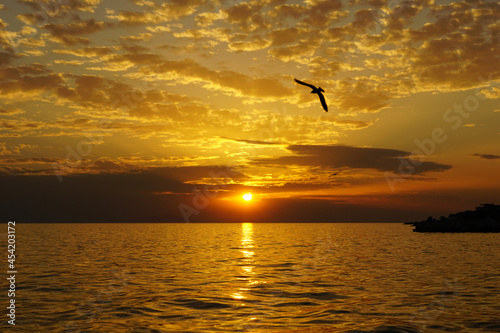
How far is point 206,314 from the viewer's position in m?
20.4

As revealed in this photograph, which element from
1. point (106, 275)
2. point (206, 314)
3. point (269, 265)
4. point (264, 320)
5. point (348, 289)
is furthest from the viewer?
point (269, 265)

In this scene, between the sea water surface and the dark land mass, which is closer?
the sea water surface

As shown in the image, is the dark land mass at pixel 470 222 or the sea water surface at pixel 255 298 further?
the dark land mass at pixel 470 222

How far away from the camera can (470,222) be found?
133 m

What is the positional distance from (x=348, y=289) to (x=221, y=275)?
1048 centimetres

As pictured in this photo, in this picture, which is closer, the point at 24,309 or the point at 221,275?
the point at 24,309

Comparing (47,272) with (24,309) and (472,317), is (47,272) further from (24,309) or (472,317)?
(472,317)

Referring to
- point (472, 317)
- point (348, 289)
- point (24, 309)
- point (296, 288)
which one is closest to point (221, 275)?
point (296, 288)

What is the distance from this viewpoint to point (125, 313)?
67.5 feet

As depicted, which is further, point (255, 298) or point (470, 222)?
point (470, 222)

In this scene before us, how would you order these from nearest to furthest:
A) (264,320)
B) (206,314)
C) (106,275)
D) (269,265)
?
(264,320) → (206,314) → (106,275) → (269,265)

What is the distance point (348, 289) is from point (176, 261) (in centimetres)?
2157

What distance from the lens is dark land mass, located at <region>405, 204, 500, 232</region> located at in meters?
130

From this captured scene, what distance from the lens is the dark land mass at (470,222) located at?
130000 millimetres
